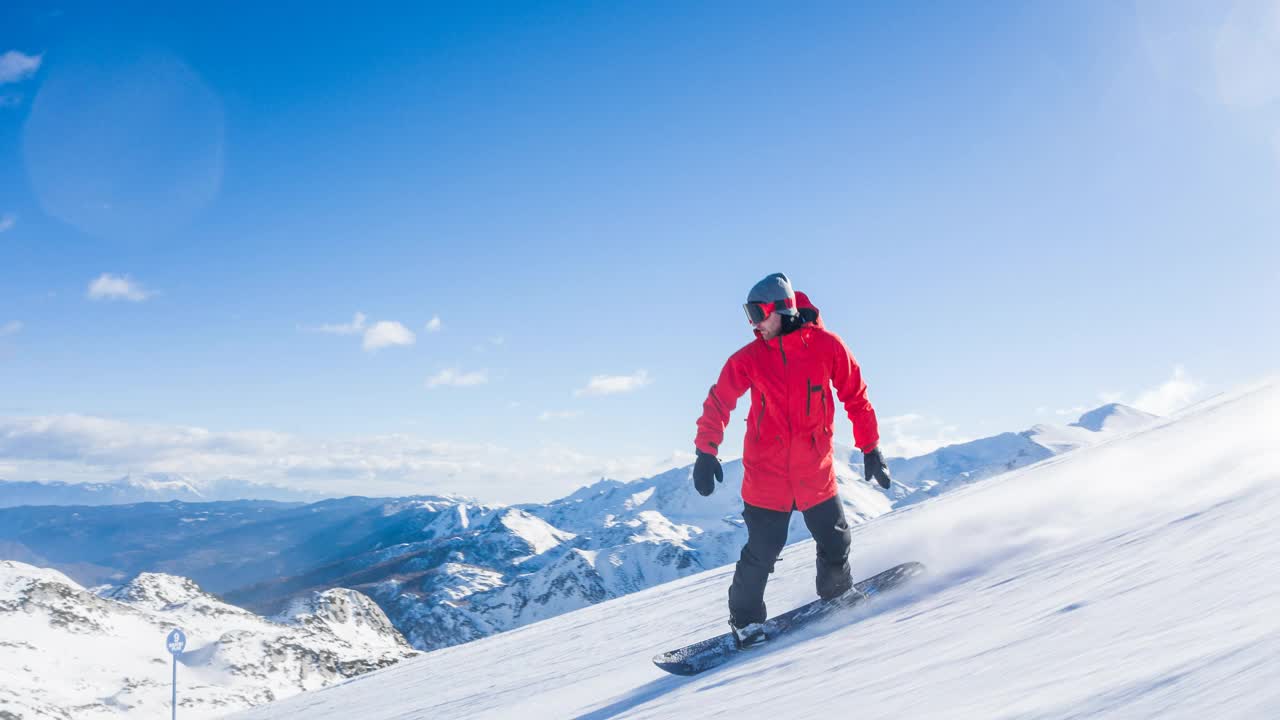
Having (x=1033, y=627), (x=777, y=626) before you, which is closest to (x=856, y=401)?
(x=777, y=626)

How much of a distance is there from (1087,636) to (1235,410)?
7.60m

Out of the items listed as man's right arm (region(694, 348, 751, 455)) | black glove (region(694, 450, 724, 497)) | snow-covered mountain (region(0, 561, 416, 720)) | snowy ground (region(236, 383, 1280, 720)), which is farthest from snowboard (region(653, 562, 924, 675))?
snow-covered mountain (region(0, 561, 416, 720))

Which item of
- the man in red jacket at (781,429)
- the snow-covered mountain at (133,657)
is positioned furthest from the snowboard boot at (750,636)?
the snow-covered mountain at (133,657)

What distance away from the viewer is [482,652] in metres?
9.64

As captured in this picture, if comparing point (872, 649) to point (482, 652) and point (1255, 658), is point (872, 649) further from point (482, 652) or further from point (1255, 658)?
point (482, 652)

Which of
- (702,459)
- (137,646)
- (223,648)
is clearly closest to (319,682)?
(223,648)

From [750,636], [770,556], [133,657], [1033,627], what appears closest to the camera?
[1033,627]

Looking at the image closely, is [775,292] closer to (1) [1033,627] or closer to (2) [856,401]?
(2) [856,401]

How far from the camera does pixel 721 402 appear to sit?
504cm

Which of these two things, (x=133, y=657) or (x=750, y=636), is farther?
(x=133, y=657)

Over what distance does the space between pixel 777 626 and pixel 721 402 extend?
5.37 feet

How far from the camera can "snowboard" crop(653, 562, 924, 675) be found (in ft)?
15.3

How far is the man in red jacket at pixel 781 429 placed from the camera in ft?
15.8

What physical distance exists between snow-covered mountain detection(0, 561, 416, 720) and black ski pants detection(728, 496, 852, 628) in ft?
183
